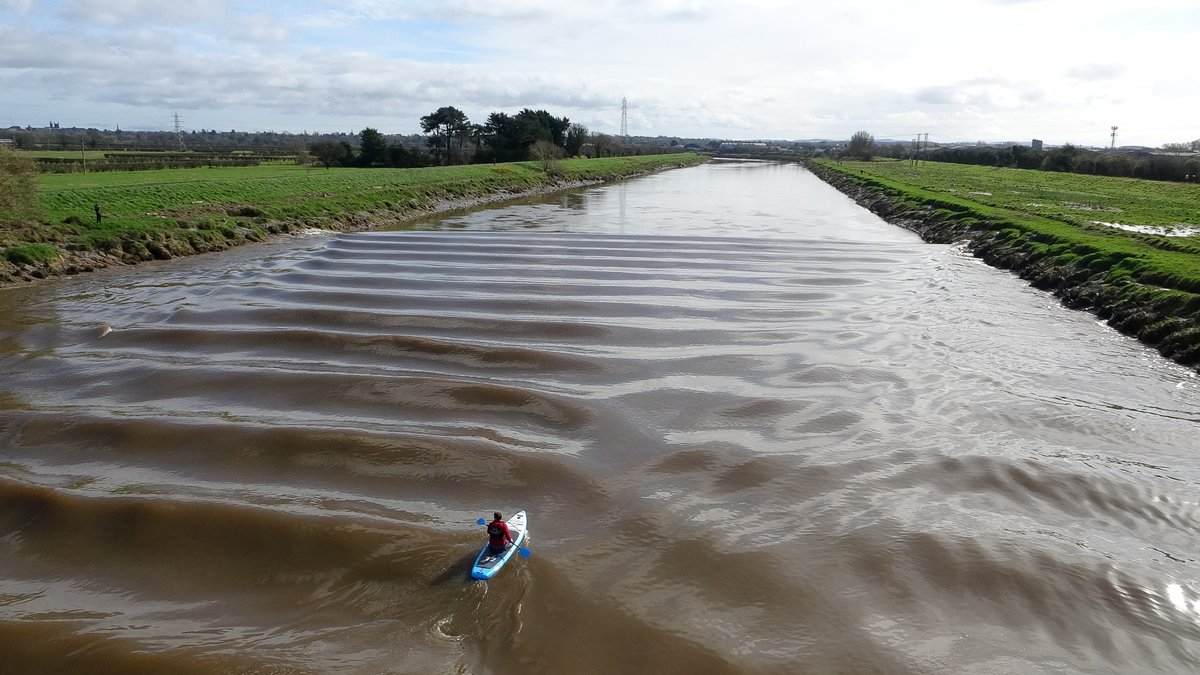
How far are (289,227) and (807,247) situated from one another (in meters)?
20.6

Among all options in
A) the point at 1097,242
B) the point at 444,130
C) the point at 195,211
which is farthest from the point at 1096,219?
the point at 444,130

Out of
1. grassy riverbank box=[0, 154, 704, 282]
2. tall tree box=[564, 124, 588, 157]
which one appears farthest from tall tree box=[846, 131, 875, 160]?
grassy riverbank box=[0, 154, 704, 282]

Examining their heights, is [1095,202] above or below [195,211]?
above

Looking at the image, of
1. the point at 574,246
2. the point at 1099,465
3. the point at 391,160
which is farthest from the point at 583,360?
the point at 391,160

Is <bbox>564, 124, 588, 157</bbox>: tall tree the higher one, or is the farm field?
<bbox>564, 124, 588, 157</bbox>: tall tree

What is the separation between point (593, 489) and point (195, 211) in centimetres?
2708

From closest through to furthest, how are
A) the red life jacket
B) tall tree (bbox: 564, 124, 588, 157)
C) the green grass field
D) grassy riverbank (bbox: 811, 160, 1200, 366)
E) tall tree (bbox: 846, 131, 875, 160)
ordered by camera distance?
the red life jacket < grassy riverbank (bbox: 811, 160, 1200, 366) < the green grass field < tall tree (bbox: 564, 124, 588, 157) < tall tree (bbox: 846, 131, 875, 160)

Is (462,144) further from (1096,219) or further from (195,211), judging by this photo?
(1096,219)

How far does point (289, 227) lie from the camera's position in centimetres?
3141

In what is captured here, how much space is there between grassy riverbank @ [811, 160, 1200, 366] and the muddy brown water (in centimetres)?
116

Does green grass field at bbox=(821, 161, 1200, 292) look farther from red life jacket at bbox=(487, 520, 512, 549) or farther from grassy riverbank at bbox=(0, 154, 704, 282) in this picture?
grassy riverbank at bbox=(0, 154, 704, 282)

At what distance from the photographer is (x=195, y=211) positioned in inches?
1180

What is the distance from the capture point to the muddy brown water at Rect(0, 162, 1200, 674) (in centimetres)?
640

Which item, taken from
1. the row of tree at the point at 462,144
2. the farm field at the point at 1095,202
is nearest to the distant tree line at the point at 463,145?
the row of tree at the point at 462,144
